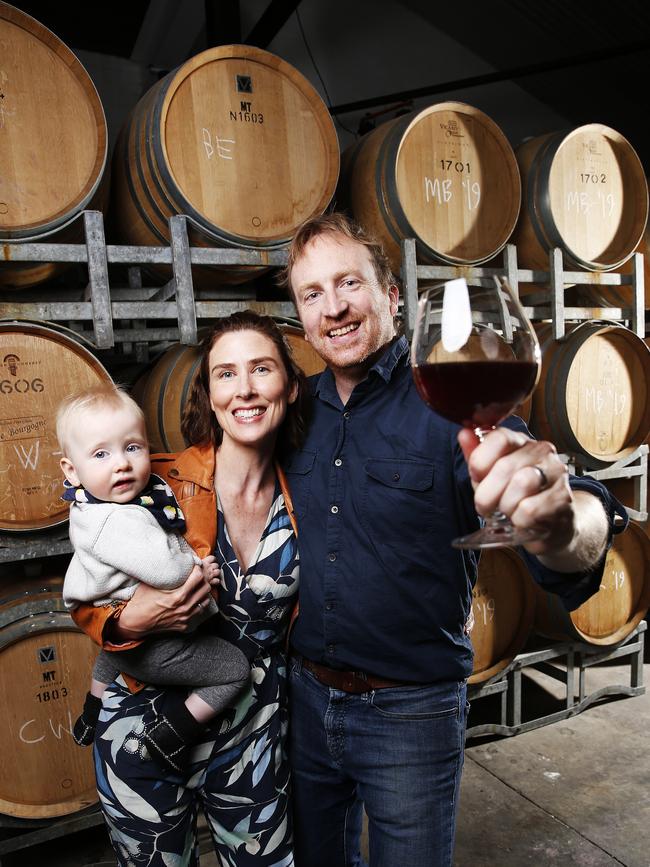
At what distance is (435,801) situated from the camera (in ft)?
5.51

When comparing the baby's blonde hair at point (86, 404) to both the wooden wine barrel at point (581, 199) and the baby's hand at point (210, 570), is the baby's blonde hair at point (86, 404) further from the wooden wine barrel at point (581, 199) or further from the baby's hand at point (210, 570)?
the wooden wine barrel at point (581, 199)

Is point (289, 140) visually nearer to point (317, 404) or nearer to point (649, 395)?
point (317, 404)

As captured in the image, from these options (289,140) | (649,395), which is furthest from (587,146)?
(289,140)

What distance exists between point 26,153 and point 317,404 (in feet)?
4.34

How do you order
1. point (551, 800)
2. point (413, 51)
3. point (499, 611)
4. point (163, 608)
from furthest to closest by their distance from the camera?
point (413, 51) → point (499, 611) → point (551, 800) → point (163, 608)

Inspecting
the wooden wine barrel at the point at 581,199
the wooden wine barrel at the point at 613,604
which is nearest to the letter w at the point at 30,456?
the wooden wine barrel at the point at 581,199

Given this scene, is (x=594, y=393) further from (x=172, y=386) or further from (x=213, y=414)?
(x=213, y=414)

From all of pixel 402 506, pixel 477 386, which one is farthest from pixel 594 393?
pixel 477 386

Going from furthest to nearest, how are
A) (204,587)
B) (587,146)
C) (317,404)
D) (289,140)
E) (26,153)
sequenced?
1. (587,146)
2. (289,140)
3. (26,153)
4. (317,404)
5. (204,587)

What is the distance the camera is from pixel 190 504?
1.79 metres

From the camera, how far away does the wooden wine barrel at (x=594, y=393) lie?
3.53m

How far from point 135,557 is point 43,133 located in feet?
5.06

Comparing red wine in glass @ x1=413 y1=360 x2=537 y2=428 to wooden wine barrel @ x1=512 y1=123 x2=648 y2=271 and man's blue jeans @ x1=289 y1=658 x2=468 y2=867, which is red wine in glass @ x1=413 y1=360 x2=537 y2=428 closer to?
man's blue jeans @ x1=289 y1=658 x2=468 y2=867

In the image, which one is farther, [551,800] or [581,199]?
[581,199]
